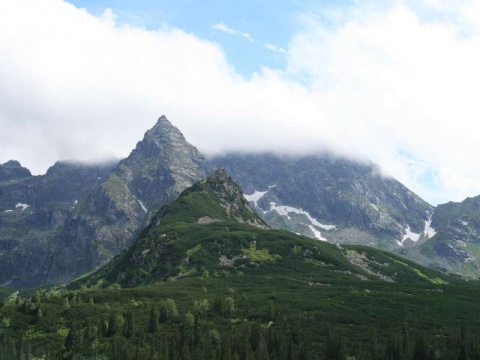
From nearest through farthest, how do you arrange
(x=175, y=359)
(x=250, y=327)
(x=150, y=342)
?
1. (x=175, y=359)
2. (x=150, y=342)
3. (x=250, y=327)

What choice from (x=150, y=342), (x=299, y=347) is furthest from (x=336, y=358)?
(x=150, y=342)

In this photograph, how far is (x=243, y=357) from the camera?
163000 mm

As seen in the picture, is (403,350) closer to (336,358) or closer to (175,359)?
(336,358)

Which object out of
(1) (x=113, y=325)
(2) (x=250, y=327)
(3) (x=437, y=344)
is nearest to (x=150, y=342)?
(1) (x=113, y=325)

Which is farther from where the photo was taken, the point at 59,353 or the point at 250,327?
the point at 250,327

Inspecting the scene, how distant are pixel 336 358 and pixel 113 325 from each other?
262 ft

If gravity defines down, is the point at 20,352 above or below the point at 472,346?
below

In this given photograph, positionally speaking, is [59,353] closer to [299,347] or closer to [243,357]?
[243,357]

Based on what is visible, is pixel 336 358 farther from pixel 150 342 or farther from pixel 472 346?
pixel 150 342

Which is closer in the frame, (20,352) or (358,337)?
(20,352)

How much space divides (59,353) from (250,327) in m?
66.3

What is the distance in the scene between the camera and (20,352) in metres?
176

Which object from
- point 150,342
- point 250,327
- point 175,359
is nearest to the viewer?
point 175,359

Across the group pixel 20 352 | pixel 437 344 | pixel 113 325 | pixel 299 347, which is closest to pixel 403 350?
pixel 437 344
